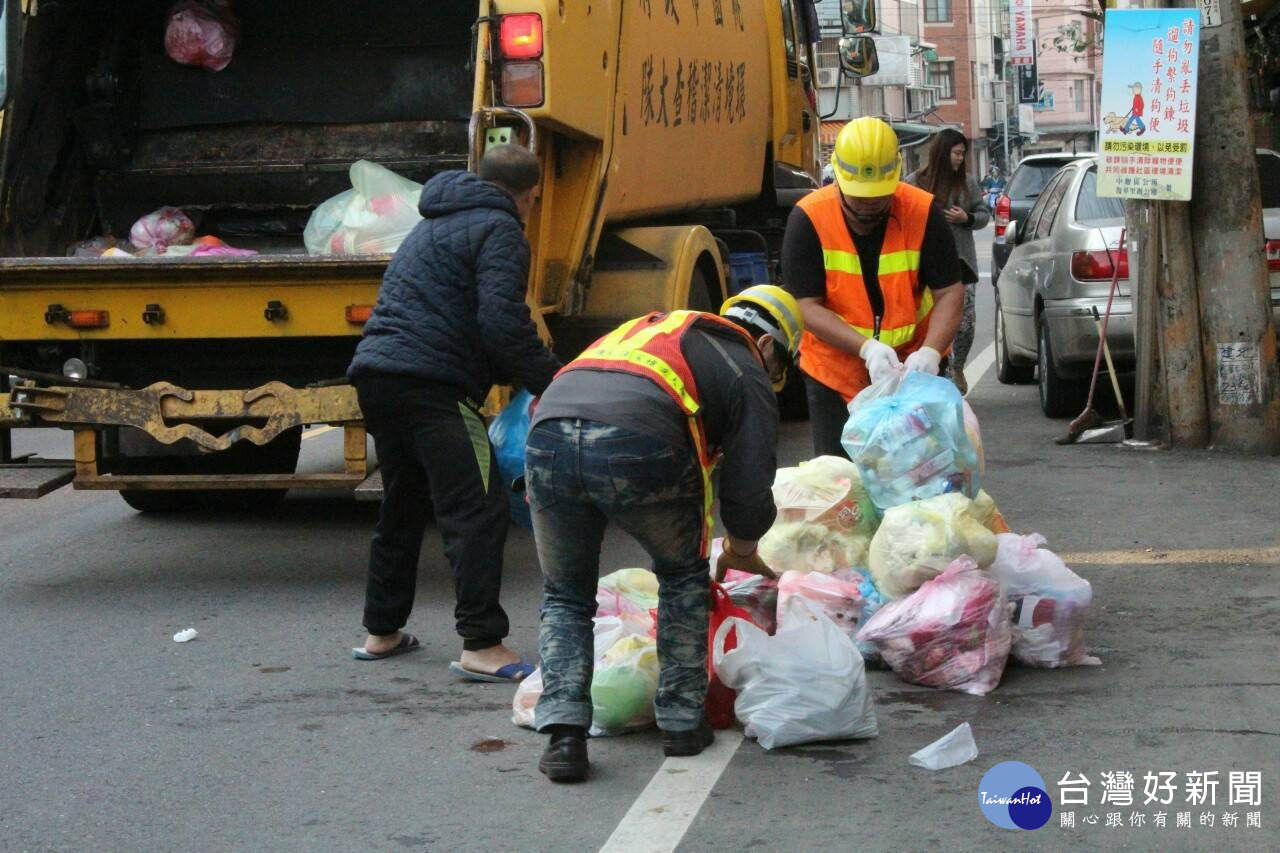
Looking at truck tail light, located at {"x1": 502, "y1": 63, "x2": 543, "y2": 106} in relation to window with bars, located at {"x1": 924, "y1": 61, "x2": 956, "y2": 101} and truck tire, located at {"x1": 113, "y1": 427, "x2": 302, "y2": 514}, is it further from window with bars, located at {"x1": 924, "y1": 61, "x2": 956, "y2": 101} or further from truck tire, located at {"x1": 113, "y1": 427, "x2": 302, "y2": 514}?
window with bars, located at {"x1": 924, "y1": 61, "x2": 956, "y2": 101}

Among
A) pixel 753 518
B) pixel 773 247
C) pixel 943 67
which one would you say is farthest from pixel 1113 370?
pixel 943 67

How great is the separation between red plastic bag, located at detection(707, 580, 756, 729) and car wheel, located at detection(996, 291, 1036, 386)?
8.56 metres

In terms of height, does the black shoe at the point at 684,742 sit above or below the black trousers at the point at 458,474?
below

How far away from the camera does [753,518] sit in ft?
14.2

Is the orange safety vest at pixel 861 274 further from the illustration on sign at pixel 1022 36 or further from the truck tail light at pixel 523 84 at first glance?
the illustration on sign at pixel 1022 36

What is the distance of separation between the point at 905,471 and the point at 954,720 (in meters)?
0.92

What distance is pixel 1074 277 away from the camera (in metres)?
10.4

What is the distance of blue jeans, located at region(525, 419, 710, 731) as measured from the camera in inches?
168

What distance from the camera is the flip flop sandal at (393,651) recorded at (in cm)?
588

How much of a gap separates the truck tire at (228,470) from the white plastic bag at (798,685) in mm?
4005

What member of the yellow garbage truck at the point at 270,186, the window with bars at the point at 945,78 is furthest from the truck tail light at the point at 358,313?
the window with bars at the point at 945,78

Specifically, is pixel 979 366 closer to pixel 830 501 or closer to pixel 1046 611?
pixel 830 501

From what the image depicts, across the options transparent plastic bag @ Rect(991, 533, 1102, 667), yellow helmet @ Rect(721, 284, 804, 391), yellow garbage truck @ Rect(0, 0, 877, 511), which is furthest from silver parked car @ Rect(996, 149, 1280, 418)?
yellow helmet @ Rect(721, 284, 804, 391)

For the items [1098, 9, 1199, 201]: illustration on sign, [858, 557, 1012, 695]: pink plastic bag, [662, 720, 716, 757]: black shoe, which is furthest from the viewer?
[1098, 9, 1199, 201]: illustration on sign
